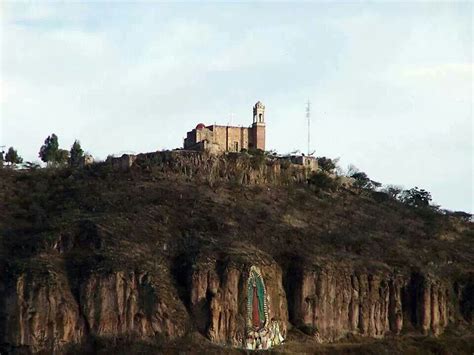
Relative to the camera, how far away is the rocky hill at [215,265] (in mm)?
100062

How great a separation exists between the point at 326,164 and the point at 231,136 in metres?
9.76

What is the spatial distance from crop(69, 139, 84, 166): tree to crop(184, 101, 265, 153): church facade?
864 cm

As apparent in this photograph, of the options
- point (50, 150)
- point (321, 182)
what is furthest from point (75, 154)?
point (321, 182)

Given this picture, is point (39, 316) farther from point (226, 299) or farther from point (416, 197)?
point (416, 197)

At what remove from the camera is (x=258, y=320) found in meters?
104

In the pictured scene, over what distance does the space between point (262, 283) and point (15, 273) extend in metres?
16.0

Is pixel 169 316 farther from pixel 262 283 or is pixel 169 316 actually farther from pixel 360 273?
pixel 360 273

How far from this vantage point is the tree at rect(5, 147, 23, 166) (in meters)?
130

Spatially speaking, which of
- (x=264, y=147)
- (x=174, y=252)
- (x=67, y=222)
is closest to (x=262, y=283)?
(x=174, y=252)

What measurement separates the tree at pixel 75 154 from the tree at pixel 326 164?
775 inches

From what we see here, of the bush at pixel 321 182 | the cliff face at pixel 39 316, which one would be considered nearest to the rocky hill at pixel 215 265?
the cliff face at pixel 39 316

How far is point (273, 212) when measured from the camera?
387ft

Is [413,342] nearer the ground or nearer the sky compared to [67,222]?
nearer the ground

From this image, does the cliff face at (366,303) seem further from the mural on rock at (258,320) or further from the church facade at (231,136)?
the church facade at (231,136)
